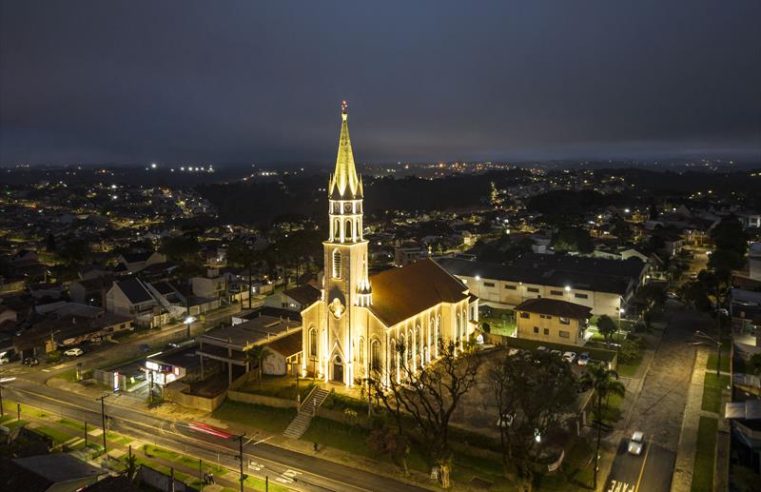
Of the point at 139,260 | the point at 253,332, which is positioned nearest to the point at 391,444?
the point at 253,332

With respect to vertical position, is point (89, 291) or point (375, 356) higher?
point (375, 356)

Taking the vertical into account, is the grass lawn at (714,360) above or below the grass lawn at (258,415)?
above

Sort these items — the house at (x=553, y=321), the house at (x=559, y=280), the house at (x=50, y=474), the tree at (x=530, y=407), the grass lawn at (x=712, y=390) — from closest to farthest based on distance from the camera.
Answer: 1. the house at (x=50, y=474)
2. the tree at (x=530, y=407)
3. the grass lawn at (x=712, y=390)
4. the house at (x=553, y=321)
5. the house at (x=559, y=280)

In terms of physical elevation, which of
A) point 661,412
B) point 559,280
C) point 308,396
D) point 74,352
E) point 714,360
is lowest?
point 74,352

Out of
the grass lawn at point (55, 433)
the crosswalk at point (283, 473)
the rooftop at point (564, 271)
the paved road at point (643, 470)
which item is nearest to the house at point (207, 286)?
the rooftop at point (564, 271)

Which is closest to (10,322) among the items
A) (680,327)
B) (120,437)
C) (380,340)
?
(120,437)

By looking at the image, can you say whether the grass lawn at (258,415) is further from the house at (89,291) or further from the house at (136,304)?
the house at (89,291)

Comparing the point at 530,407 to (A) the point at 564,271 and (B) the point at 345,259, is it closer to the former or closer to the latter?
(B) the point at 345,259
